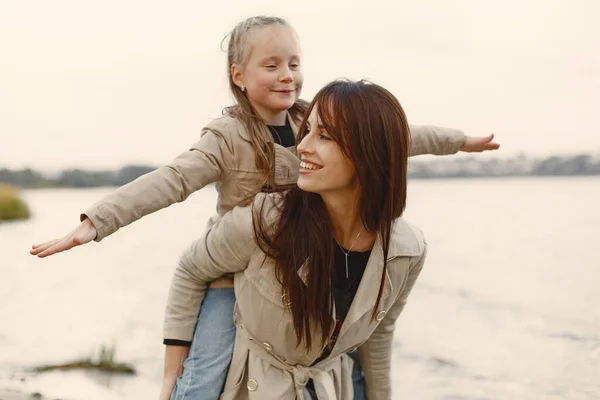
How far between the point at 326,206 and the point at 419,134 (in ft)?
2.29

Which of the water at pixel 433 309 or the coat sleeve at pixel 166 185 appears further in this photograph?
the water at pixel 433 309

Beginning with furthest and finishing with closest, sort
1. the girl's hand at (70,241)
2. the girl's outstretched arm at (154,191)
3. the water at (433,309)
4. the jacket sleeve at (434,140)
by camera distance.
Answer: the water at (433,309) < the jacket sleeve at (434,140) < the girl's outstretched arm at (154,191) < the girl's hand at (70,241)

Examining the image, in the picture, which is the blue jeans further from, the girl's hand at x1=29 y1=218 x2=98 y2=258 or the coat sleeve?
the girl's hand at x1=29 y1=218 x2=98 y2=258

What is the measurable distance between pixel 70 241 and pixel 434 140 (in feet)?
4.68

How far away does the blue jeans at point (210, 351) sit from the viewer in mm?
2188

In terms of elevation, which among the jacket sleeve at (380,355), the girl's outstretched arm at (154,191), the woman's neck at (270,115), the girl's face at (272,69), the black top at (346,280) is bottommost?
the jacket sleeve at (380,355)

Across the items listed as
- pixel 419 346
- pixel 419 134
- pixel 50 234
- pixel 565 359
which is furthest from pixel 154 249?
pixel 419 134

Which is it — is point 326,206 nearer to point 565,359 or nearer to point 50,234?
point 565,359

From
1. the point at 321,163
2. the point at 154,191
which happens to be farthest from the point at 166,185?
the point at 321,163

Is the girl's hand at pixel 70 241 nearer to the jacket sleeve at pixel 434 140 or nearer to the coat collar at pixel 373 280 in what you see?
the coat collar at pixel 373 280

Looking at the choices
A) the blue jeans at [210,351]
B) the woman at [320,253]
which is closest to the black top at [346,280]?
the woman at [320,253]

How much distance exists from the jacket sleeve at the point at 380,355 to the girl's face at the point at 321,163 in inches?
22.3

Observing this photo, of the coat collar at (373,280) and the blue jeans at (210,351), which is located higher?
the coat collar at (373,280)

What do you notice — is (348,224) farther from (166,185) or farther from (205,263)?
(166,185)
